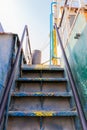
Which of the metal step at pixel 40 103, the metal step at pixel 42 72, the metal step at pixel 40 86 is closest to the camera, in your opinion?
the metal step at pixel 40 103

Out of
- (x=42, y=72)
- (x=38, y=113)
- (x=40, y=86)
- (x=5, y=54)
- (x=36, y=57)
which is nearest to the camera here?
(x=38, y=113)

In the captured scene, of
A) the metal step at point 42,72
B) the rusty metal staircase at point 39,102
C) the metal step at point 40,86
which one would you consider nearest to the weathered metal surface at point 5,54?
the rusty metal staircase at point 39,102

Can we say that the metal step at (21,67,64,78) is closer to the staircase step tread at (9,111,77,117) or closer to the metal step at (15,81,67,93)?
the metal step at (15,81,67,93)

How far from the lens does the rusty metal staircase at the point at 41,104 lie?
5.61ft

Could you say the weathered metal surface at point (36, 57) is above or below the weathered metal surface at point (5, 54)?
below

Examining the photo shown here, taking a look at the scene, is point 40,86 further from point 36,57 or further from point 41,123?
point 36,57

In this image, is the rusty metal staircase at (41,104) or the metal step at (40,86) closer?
the rusty metal staircase at (41,104)

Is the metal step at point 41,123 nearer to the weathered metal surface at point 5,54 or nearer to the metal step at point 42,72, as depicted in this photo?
the weathered metal surface at point 5,54

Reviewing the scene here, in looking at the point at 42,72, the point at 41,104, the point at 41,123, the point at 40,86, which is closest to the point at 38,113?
the point at 41,123

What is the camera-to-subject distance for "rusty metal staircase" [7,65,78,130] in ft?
5.61

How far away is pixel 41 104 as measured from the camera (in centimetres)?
205

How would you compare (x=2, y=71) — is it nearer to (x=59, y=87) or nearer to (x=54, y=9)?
(x=59, y=87)

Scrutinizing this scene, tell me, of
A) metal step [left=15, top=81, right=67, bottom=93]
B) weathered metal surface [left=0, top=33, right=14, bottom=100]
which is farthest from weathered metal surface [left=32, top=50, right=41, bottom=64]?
weathered metal surface [left=0, top=33, right=14, bottom=100]

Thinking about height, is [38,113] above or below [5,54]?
below
